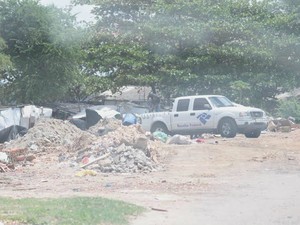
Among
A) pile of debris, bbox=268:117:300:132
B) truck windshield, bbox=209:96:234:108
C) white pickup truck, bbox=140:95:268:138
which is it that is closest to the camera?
white pickup truck, bbox=140:95:268:138

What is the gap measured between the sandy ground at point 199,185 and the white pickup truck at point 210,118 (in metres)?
4.14

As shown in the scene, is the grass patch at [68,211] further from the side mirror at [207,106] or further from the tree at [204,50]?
the tree at [204,50]

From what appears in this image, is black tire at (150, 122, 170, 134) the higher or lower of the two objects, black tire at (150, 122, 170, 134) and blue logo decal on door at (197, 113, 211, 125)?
the lower

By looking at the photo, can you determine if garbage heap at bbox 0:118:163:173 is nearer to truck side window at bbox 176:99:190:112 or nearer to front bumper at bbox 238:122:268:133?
truck side window at bbox 176:99:190:112

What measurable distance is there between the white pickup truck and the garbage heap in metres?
4.33

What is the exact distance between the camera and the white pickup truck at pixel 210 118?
1209 inches

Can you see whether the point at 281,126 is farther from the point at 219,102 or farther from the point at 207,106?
the point at 207,106

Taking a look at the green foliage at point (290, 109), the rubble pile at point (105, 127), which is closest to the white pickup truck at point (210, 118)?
the rubble pile at point (105, 127)

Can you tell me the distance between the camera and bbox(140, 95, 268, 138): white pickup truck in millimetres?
30703

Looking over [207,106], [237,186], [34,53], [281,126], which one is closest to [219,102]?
[207,106]

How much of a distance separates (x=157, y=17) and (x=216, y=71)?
5080 mm

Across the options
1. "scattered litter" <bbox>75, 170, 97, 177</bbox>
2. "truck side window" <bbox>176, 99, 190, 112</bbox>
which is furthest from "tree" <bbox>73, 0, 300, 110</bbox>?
"scattered litter" <bbox>75, 170, 97, 177</bbox>

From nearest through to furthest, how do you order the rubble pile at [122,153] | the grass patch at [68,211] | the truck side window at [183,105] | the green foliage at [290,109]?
the grass patch at [68,211], the rubble pile at [122,153], the truck side window at [183,105], the green foliage at [290,109]

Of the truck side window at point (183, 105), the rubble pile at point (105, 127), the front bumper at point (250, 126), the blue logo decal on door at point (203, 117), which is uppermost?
the truck side window at point (183, 105)
